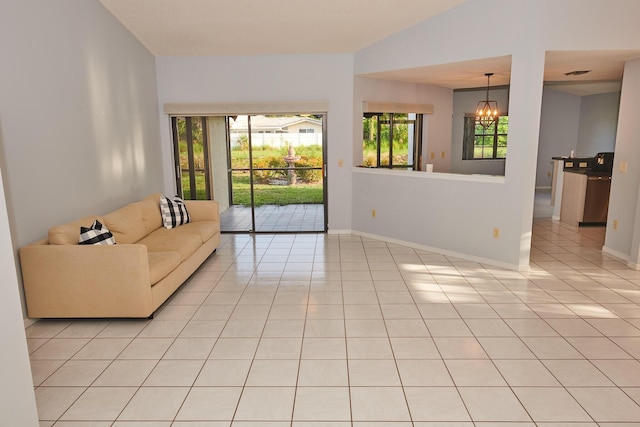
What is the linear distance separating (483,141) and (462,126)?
66 centimetres

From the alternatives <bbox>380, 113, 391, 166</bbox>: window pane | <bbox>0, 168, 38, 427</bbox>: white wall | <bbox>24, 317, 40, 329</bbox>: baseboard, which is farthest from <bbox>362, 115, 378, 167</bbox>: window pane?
<bbox>0, 168, 38, 427</bbox>: white wall

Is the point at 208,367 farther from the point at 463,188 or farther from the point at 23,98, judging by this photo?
the point at 463,188

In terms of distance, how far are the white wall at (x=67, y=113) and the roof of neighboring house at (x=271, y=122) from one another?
55.3 inches

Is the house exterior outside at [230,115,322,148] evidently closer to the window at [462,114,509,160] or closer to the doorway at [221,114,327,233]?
the doorway at [221,114,327,233]

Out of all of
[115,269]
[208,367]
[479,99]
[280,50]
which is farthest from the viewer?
[479,99]

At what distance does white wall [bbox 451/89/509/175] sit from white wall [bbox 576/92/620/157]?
6.82ft

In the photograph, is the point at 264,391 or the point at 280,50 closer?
the point at 264,391

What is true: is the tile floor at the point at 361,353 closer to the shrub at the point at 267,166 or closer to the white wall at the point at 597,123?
the shrub at the point at 267,166

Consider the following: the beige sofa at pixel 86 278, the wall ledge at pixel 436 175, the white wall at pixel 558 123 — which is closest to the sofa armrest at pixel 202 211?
the beige sofa at pixel 86 278

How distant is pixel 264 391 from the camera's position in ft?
8.30

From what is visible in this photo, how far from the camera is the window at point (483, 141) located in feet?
33.8

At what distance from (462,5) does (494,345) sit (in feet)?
12.3

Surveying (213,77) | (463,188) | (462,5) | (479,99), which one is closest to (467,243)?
(463,188)

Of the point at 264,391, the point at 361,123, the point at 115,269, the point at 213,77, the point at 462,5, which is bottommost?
the point at 264,391
